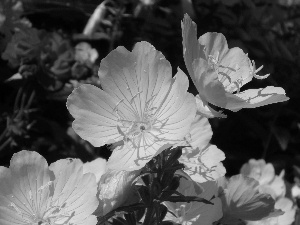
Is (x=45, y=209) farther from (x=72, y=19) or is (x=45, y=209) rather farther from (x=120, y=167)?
(x=72, y=19)

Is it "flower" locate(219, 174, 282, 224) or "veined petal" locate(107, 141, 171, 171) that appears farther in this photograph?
"flower" locate(219, 174, 282, 224)

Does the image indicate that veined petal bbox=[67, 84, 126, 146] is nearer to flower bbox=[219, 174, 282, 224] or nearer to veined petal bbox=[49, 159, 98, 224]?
veined petal bbox=[49, 159, 98, 224]

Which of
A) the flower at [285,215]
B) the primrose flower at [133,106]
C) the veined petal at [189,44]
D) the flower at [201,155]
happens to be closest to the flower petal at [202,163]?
the flower at [201,155]

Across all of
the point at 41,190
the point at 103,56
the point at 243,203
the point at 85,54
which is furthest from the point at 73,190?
the point at 103,56

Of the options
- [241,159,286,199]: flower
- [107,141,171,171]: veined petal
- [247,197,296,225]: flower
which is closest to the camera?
[107,141,171,171]: veined petal

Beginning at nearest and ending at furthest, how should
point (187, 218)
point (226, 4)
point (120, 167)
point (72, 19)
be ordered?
point (120, 167)
point (187, 218)
point (72, 19)
point (226, 4)

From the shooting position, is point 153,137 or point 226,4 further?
point 226,4

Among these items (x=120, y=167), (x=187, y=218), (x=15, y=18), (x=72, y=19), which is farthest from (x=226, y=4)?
(x=120, y=167)

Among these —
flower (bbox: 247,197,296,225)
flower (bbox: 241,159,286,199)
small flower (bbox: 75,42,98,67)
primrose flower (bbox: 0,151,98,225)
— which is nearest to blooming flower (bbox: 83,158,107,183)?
primrose flower (bbox: 0,151,98,225)
